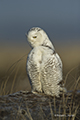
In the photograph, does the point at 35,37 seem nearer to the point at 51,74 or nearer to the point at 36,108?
the point at 51,74

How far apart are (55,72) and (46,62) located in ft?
0.69

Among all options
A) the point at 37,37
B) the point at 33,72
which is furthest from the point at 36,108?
the point at 37,37

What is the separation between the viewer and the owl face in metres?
4.30

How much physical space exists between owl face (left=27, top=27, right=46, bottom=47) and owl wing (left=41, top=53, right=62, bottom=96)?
294mm

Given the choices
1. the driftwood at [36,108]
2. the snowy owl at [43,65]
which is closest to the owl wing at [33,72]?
the snowy owl at [43,65]

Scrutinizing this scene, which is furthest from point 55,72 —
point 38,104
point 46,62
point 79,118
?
point 79,118

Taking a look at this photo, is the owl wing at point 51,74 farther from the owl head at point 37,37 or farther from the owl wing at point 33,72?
the owl head at point 37,37

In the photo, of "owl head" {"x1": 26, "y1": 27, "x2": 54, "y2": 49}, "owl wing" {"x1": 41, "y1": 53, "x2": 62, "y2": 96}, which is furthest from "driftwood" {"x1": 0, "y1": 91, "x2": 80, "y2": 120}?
"owl head" {"x1": 26, "y1": 27, "x2": 54, "y2": 49}

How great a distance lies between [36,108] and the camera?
3.94 m

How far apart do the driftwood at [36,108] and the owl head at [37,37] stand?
2.55 ft

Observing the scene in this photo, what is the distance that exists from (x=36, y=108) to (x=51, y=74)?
0.59 meters

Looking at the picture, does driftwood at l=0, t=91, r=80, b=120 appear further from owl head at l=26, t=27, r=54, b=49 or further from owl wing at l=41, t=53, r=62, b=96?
owl head at l=26, t=27, r=54, b=49

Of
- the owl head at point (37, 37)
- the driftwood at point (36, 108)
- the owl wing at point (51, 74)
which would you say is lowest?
the driftwood at point (36, 108)

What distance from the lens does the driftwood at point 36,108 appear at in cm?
366
